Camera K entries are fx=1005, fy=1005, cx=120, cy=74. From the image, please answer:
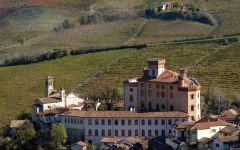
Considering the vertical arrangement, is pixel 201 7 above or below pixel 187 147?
above

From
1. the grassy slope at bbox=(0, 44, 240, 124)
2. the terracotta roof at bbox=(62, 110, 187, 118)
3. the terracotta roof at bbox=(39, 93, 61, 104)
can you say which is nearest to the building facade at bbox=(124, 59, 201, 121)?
the terracotta roof at bbox=(62, 110, 187, 118)

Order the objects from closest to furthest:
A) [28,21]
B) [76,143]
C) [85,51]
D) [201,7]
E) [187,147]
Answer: [187,147] → [76,143] → [85,51] → [201,7] → [28,21]

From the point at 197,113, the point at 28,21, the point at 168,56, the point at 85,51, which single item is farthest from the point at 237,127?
the point at 28,21

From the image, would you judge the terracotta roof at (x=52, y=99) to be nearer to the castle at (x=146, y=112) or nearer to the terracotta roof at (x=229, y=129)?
the castle at (x=146, y=112)

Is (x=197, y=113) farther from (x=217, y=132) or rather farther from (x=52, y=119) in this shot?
(x=52, y=119)

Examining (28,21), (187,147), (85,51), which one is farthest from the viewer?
(28,21)

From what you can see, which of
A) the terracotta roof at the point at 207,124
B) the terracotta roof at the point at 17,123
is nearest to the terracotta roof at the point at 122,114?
the terracotta roof at the point at 17,123

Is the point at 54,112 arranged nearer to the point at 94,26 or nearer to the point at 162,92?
the point at 162,92
